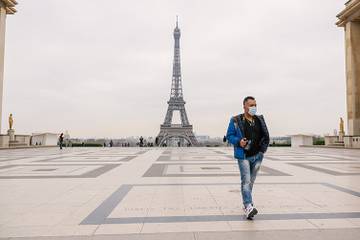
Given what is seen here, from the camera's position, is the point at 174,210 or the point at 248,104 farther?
the point at 174,210

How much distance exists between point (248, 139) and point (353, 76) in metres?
33.4

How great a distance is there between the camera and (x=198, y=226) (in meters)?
4.35

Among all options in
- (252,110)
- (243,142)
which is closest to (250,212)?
(243,142)

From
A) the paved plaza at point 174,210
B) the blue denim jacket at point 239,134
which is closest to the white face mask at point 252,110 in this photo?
the blue denim jacket at point 239,134

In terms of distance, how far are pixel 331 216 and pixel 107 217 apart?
11.2 feet

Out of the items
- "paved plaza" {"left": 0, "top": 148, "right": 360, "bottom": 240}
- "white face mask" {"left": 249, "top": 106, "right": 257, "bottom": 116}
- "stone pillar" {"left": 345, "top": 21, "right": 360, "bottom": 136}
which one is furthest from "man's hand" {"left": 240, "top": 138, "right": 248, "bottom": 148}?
"stone pillar" {"left": 345, "top": 21, "right": 360, "bottom": 136}

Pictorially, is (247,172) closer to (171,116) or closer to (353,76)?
(353,76)

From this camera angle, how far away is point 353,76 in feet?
109

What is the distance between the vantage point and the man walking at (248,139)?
4961mm

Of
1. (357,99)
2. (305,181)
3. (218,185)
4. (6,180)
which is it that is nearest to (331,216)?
(218,185)

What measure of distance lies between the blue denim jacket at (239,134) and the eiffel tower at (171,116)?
72068 millimetres

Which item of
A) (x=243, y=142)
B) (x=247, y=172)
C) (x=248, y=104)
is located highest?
(x=248, y=104)

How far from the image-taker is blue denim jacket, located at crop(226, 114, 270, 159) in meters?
4.96

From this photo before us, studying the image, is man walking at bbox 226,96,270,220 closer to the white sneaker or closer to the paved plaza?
the white sneaker
